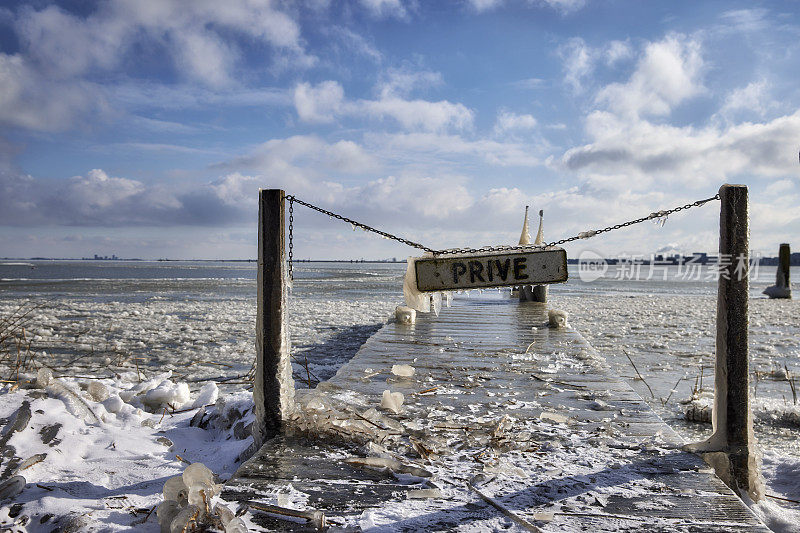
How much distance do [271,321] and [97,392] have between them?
8.09 feet

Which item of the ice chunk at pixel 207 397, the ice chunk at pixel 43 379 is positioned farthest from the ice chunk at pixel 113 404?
the ice chunk at pixel 207 397

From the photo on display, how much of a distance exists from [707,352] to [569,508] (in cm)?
899

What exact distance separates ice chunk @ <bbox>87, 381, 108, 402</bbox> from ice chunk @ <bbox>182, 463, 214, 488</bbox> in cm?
301

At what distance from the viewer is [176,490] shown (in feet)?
7.87

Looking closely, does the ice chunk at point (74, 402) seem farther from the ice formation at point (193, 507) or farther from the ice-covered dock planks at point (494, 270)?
the ice-covered dock planks at point (494, 270)

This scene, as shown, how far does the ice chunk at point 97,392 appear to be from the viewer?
15.5 ft

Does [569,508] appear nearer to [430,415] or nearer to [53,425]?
[430,415]

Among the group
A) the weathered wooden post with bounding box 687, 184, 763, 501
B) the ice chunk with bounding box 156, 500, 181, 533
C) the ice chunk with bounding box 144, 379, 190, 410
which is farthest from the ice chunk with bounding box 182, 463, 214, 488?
the weathered wooden post with bounding box 687, 184, 763, 501

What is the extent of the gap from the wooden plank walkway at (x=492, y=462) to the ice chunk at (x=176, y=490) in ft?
0.98

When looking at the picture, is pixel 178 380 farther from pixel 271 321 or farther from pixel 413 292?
pixel 413 292

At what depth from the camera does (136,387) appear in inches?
213

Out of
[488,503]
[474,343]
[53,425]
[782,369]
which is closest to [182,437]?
[53,425]

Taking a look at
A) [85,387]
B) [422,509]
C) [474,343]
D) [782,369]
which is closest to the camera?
[422,509]

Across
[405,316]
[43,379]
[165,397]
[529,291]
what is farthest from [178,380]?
[529,291]
